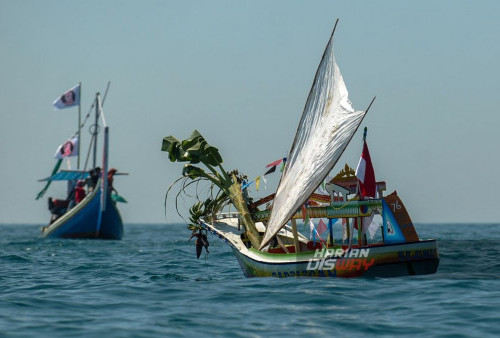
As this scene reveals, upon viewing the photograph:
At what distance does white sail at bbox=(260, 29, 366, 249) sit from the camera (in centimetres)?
2191

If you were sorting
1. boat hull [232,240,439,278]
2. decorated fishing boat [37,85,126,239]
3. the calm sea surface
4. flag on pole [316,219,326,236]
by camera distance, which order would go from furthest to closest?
1. decorated fishing boat [37,85,126,239]
2. flag on pole [316,219,326,236]
3. boat hull [232,240,439,278]
4. the calm sea surface

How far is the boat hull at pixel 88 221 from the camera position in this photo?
61.8 meters

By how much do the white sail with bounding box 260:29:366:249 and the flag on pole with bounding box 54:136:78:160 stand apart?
49.6 meters

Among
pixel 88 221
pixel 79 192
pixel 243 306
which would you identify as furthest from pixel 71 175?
pixel 243 306

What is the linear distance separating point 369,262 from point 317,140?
423cm

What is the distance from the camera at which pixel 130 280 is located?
23000 millimetres

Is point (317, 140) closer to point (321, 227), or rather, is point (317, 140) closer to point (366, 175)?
point (366, 175)

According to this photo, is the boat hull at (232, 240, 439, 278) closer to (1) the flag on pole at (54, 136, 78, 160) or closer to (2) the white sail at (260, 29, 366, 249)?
(2) the white sail at (260, 29, 366, 249)

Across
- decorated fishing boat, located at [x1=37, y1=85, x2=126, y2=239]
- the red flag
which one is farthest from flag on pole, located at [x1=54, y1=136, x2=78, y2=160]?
the red flag

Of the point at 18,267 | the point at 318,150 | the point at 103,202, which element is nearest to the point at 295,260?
the point at 318,150

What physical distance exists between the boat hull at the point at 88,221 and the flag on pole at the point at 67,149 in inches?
358

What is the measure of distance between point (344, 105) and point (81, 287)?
9.17 meters

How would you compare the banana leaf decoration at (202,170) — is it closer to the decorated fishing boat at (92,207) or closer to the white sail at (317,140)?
the white sail at (317,140)

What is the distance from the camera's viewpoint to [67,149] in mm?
70312
